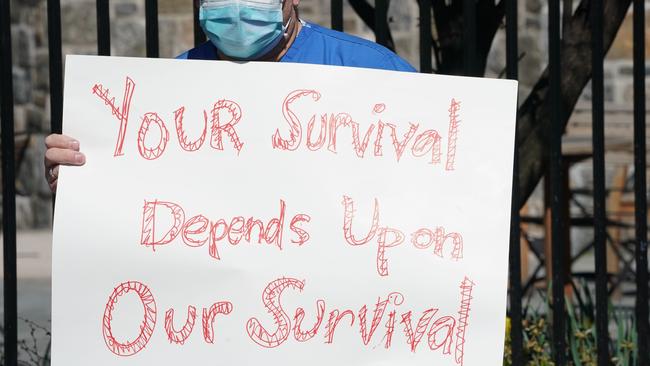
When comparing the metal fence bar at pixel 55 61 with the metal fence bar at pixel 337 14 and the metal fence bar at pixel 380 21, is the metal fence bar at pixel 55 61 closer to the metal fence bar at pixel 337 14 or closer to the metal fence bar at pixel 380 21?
the metal fence bar at pixel 337 14

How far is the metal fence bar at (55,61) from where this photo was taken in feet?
10.8

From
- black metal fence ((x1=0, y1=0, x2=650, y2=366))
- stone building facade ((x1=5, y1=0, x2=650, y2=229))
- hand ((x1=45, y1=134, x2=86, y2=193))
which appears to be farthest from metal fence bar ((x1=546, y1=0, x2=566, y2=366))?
stone building facade ((x1=5, y1=0, x2=650, y2=229))

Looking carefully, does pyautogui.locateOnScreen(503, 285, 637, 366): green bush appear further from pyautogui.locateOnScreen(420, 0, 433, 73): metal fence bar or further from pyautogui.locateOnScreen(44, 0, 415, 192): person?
pyautogui.locateOnScreen(44, 0, 415, 192): person

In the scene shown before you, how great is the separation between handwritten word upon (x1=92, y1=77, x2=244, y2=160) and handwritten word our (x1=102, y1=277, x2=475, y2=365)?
28 centimetres

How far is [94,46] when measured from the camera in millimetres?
8312

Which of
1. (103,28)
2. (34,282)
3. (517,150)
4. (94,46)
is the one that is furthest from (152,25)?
(94,46)

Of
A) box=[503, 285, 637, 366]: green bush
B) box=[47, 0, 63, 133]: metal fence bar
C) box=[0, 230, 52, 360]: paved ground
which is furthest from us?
box=[0, 230, 52, 360]: paved ground

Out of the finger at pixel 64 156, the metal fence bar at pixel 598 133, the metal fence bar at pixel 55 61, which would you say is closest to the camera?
the finger at pixel 64 156

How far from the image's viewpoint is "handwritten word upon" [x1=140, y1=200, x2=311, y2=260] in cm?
263

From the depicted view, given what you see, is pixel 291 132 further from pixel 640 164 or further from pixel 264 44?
pixel 640 164

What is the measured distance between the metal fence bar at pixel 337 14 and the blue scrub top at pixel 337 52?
0.57 meters

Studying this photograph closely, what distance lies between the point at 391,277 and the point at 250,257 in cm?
29

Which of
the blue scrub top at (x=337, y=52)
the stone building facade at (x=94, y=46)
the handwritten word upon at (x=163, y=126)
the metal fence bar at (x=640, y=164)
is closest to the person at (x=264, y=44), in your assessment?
the blue scrub top at (x=337, y=52)

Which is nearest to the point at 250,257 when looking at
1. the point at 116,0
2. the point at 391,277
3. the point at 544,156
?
the point at 391,277
